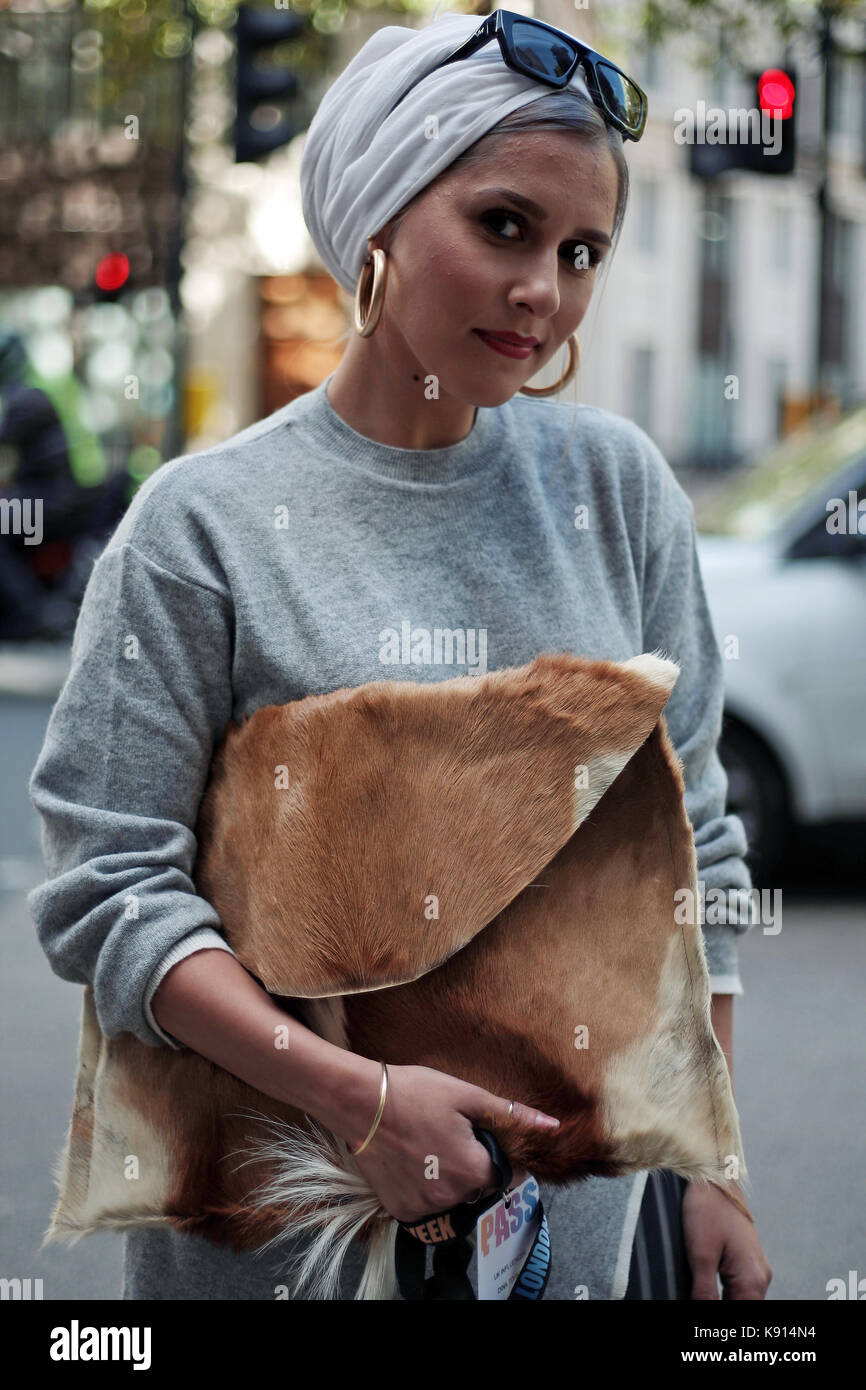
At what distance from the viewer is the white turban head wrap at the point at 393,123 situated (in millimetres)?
1352

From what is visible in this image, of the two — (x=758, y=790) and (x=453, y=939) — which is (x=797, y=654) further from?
(x=453, y=939)

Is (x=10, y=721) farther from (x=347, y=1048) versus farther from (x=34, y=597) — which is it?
(x=347, y=1048)

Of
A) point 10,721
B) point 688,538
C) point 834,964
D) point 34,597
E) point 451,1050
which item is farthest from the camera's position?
point 34,597

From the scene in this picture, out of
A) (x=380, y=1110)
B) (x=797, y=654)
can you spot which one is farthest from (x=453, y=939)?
(x=797, y=654)

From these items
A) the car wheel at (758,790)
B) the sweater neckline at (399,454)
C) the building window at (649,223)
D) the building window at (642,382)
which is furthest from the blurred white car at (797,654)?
the building window at (642,382)

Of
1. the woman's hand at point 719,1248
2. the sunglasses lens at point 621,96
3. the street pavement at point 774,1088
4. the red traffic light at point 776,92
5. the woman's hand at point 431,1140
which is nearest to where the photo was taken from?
the woman's hand at point 431,1140

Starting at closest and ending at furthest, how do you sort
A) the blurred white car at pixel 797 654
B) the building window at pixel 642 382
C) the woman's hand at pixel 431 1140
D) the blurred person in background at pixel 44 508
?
1. the woman's hand at pixel 431 1140
2. the blurred white car at pixel 797 654
3. the blurred person in background at pixel 44 508
4. the building window at pixel 642 382

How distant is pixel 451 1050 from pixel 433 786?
0.24 metres

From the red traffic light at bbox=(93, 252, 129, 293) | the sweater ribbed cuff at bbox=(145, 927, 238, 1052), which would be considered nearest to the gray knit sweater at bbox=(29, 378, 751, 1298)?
the sweater ribbed cuff at bbox=(145, 927, 238, 1052)

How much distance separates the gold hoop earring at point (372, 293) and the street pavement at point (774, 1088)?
88.1 inches

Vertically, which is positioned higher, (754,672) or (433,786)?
(754,672)

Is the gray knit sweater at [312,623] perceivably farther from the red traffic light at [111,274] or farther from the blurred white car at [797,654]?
the red traffic light at [111,274]

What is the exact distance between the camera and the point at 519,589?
148cm
